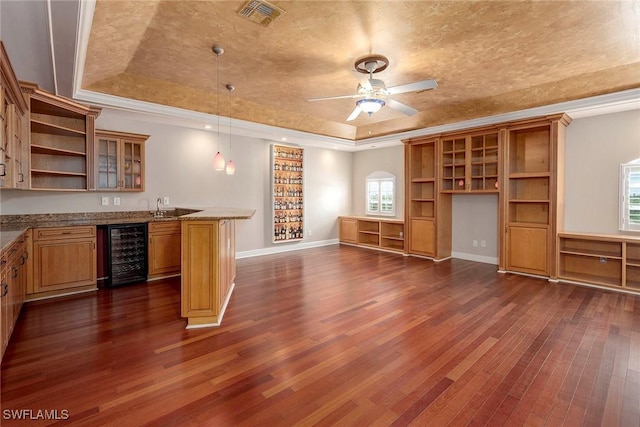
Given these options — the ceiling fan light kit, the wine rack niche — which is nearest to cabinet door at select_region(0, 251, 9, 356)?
the ceiling fan light kit

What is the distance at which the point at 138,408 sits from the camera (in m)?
1.94

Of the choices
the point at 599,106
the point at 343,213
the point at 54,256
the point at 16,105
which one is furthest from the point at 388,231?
the point at 16,105

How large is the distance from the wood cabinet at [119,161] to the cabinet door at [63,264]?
3.40 feet

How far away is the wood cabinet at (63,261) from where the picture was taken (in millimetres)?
3795

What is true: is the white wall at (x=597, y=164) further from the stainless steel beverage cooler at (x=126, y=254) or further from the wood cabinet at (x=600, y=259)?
the stainless steel beverage cooler at (x=126, y=254)

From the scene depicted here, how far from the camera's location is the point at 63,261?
3.96 meters

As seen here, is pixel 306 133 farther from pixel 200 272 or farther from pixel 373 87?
pixel 200 272

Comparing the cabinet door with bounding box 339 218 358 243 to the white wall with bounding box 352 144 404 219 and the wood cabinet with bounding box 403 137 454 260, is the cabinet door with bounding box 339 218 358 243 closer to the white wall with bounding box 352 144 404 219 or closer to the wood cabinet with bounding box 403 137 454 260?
the white wall with bounding box 352 144 404 219

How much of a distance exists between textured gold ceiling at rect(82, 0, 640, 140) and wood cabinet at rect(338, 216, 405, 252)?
3056mm

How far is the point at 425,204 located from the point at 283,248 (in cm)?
343

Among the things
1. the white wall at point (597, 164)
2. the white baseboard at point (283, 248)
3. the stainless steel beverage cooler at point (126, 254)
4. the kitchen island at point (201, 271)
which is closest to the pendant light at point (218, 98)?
the kitchen island at point (201, 271)

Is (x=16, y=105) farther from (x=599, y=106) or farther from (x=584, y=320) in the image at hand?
(x=599, y=106)

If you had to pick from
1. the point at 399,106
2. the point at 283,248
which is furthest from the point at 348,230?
the point at 399,106

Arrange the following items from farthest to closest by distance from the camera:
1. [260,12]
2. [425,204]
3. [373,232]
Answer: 1. [373,232]
2. [425,204]
3. [260,12]
